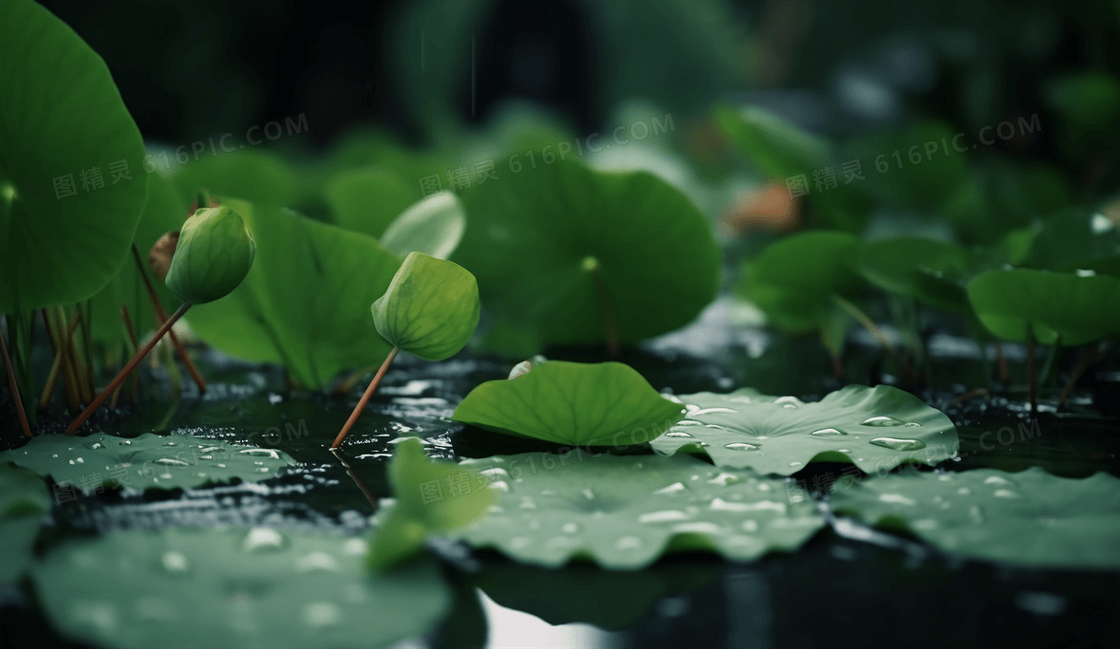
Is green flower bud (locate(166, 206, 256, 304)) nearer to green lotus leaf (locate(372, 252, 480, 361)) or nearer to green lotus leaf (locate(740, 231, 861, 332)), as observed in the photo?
green lotus leaf (locate(372, 252, 480, 361))

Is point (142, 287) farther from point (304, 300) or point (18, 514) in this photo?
point (18, 514)

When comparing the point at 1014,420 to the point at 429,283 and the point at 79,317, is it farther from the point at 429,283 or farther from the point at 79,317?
the point at 79,317

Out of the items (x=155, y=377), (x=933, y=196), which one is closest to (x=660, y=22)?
(x=933, y=196)

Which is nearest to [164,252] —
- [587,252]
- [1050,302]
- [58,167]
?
[58,167]

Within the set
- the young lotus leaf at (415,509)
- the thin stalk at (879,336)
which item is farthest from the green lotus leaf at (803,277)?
the young lotus leaf at (415,509)

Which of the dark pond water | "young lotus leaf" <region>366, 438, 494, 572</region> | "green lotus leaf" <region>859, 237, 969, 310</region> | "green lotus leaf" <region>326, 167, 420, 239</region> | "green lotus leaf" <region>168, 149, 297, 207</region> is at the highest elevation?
"green lotus leaf" <region>168, 149, 297, 207</region>

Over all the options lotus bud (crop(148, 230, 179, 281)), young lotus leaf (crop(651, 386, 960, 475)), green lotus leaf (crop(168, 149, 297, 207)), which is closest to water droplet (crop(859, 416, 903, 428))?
young lotus leaf (crop(651, 386, 960, 475))
